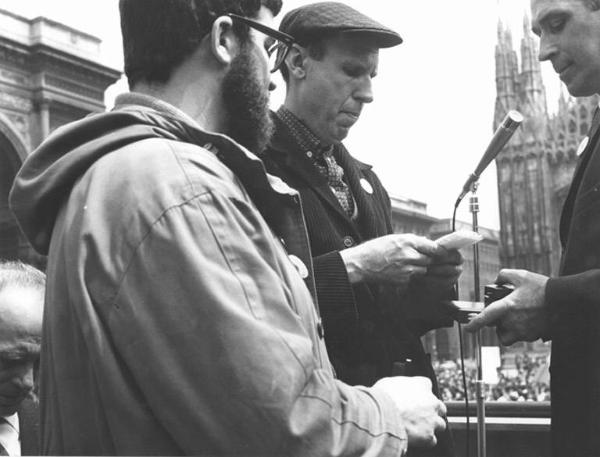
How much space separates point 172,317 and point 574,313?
4.06 feet

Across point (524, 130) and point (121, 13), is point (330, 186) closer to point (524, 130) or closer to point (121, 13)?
point (121, 13)

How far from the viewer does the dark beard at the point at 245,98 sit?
4.25 feet

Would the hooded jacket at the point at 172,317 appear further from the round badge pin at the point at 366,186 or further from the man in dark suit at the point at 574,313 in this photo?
the round badge pin at the point at 366,186

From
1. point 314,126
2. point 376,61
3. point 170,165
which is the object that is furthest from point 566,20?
point 170,165

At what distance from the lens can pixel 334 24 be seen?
2137mm

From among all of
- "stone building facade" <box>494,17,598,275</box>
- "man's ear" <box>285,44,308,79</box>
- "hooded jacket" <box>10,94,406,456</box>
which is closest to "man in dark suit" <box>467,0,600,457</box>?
"man's ear" <box>285,44,308,79</box>

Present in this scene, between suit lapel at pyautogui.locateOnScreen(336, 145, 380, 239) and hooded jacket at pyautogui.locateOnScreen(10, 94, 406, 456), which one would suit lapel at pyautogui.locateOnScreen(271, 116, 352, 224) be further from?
hooded jacket at pyautogui.locateOnScreen(10, 94, 406, 456)

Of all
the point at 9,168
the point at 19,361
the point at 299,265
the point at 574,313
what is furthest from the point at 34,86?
the point at 299,265

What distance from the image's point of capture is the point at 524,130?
141 ft

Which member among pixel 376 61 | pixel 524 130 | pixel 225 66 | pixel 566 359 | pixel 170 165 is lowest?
pixel 566 359

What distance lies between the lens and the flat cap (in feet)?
6.99

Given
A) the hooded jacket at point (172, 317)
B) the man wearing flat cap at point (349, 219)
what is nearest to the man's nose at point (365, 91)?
the man wearing flat cap at point (349, 219)

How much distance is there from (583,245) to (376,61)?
29.6 inches

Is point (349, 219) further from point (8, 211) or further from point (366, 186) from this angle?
point (8, 211)
